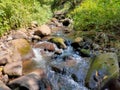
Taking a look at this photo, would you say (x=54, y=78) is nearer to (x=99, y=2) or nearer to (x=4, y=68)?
(x=4, y=68)

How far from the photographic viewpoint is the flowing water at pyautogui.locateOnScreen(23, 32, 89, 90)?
5441 mm

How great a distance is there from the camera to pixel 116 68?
5.26 meters

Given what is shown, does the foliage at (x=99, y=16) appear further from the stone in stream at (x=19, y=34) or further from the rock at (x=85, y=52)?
the stone in stream at (x=19, y=34)

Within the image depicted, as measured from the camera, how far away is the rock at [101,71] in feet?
16.6

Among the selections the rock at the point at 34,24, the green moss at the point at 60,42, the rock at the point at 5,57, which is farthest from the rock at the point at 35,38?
the rock at the point at 5,57

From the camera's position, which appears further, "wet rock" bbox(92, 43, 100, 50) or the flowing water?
"wet rock" bbox(92, 43, 100, 50)

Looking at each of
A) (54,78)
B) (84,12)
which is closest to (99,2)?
(84,12)

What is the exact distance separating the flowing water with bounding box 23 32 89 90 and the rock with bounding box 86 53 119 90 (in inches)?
9.1

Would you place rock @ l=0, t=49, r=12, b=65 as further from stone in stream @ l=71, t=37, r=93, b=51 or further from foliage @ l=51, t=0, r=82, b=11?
foliage @ l=51, t=0, r=82, b=11

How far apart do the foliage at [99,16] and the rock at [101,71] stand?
2.16 metres

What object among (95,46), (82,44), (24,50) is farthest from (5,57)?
(95,46)

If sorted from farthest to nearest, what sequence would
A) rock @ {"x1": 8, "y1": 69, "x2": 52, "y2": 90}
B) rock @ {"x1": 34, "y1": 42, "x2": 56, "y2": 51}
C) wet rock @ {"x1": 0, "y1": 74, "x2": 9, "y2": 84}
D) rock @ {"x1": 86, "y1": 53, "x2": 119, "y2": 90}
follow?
1. rock @ {"x1": 34, "y1": 42, "x2": 56, "y2": 51}
2. wet rock @ {"x1": 0, "y1": 74, "x2": 9, "y2": 84}
3. rock @ {"x1": 86, "y1": 53, "x2": 119, "y2": 90}
4. rock @ {"x1": 8, "y1": 69, "x2": 52, "y2": 90}

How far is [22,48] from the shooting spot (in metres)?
7.09

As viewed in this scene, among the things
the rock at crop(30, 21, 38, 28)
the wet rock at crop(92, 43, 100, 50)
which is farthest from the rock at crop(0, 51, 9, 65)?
the rock at crop(30, 21, 38, 28)
